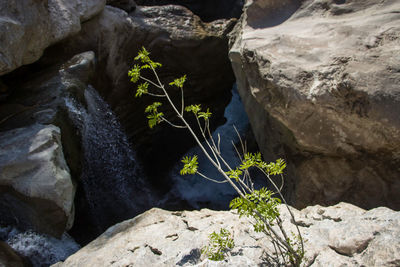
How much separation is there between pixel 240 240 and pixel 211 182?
4148mm

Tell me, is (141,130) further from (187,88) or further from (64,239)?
(64,239)

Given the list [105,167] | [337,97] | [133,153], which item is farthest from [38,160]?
[337,97]

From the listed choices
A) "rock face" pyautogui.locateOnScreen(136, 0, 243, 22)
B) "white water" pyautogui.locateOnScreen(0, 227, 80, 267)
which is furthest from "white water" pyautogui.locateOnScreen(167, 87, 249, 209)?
"white water" pyautogui.locateOnScreen(0, 227, 80, 267)

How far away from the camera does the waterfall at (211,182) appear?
235 inches

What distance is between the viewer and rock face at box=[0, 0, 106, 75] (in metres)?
3.38

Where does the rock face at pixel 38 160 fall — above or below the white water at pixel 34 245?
above

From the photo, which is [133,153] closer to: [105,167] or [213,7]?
[105,167]

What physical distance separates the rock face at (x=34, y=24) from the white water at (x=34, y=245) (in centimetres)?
156

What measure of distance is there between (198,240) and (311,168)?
1.74 m

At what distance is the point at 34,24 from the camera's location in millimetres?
3803

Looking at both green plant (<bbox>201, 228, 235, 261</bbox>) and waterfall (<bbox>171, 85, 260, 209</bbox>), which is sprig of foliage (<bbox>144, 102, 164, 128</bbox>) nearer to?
green plant (<bbox>201, 228, 235, 261</bbox>)

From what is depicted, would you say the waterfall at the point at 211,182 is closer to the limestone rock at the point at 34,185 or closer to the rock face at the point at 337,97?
the rock face at the point at 337,97

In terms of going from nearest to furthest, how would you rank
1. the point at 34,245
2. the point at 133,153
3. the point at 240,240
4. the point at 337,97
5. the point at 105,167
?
the point at 240,240 < the point at 337,97 < the point at 34,245 < the point at 105,167 < the point at 133,153

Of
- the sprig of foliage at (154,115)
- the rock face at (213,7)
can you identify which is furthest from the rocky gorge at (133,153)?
the rock face at (213,7)
